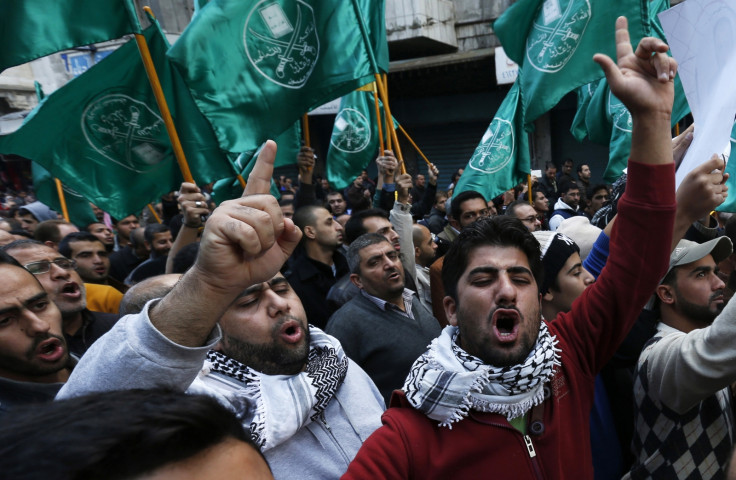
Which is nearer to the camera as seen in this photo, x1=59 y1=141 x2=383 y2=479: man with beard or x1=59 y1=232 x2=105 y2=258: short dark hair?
x1=59 y1=141 x2=383 y2=479: man with beard

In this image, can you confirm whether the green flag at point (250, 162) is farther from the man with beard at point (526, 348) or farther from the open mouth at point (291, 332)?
the man with beard at point (526, 348)

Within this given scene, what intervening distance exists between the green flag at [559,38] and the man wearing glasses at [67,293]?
3.46 metres

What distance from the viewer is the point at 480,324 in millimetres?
1578

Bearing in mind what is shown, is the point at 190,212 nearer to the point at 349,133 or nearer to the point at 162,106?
the point at 162,106

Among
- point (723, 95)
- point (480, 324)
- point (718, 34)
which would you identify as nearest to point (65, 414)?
point (480, 324)

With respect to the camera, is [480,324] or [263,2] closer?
[480,324]

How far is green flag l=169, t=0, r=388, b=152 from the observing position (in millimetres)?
3531

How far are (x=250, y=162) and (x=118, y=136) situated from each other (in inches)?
50.1

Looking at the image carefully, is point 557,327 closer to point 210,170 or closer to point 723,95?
point 723,95

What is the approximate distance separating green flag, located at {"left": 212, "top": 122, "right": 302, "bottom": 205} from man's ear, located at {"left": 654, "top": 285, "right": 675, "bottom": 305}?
340cm

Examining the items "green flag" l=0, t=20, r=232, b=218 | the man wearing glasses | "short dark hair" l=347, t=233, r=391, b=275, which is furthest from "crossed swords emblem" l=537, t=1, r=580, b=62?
the man wearing glasses

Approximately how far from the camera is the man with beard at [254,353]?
1032 millimetres

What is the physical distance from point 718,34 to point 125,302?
266 centimetres

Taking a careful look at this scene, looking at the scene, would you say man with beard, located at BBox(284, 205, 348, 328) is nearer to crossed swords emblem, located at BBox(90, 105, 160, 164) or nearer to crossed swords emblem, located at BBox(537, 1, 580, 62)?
crossed swords emblem, located at BBox(90, 105, 160, 164)
